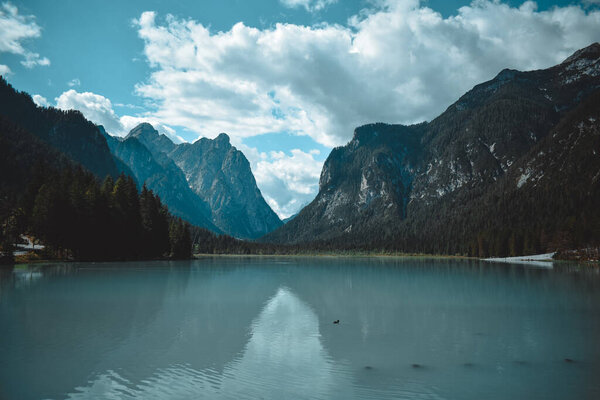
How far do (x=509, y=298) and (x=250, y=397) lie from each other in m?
31.6

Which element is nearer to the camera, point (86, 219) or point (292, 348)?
point (292, 348)

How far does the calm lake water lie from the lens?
41.4ft

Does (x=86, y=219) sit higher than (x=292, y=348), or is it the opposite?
(x=86, y=219)

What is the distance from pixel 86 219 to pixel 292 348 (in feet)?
255

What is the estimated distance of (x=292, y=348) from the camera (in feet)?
60.0

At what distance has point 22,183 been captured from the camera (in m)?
155

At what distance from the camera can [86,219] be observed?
82.0 m

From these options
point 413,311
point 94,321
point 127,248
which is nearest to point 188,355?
point 94,321

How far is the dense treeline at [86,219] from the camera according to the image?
7731 cm

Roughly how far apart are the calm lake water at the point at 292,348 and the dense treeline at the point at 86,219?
5095 cm

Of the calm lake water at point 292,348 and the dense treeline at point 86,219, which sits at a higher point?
the dense treeline at point 86,219

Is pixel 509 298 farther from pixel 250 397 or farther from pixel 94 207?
pixel 94 207

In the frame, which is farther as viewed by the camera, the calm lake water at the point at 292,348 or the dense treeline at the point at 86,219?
the dense treeline at the point at 86,219

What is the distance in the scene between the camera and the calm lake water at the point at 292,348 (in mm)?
12625
